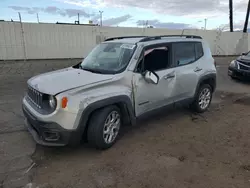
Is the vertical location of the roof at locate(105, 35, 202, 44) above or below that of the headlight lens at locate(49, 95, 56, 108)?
above

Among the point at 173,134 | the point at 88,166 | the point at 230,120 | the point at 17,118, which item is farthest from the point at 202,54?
the point at 17,118

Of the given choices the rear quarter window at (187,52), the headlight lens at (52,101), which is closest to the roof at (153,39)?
the rear quarter window at (187,52)

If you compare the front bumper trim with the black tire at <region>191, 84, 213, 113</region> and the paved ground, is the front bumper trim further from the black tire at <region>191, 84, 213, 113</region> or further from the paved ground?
the black tire at <region>191, 84, 213, 113</region>

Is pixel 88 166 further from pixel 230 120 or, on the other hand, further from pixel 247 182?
pixel 230 120

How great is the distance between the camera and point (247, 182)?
309 centimetres

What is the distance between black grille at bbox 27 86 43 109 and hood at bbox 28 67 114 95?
0.23 feet

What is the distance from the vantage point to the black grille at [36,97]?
11.9 feet

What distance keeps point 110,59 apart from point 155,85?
954 millimetres

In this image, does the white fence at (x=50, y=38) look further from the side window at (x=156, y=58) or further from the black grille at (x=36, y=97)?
the black grille at (x=36, y=97)

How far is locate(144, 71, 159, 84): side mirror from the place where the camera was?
4.19 meters

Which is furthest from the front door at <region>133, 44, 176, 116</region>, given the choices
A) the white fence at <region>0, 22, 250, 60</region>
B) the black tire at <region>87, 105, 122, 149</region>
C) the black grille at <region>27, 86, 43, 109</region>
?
the white fence at <region>0, 22, 250, 60</region>

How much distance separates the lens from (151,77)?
13.8 feet

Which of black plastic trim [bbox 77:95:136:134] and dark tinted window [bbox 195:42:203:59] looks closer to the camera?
black plastic trim [bbox 77:95:136:134]

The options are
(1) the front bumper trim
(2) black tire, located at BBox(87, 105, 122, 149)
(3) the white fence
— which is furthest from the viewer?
(3) the white fence
